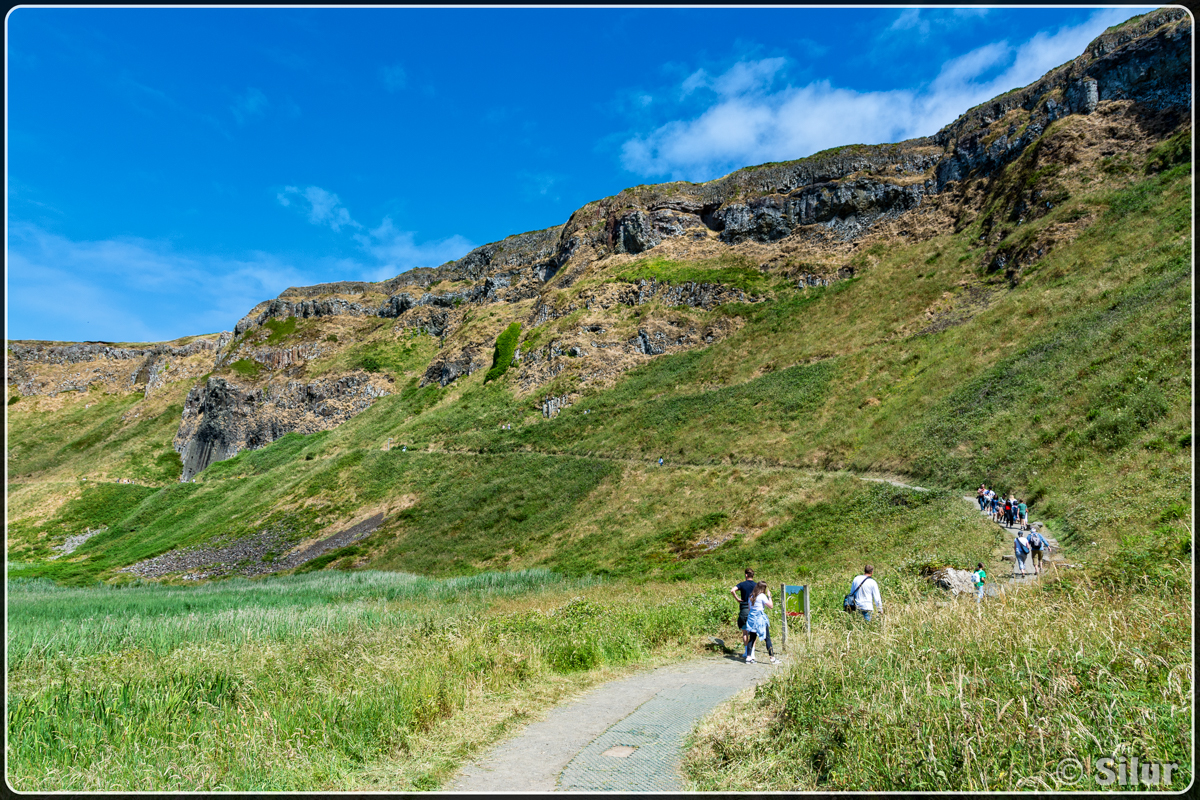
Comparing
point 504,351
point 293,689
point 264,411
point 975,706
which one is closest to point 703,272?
point 504,351

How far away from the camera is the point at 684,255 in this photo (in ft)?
253

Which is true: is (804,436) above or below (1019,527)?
above

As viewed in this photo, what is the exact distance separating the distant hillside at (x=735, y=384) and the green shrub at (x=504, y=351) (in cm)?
45

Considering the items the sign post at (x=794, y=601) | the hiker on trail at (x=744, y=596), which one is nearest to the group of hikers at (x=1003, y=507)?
the sign post at (x=794, y=601)

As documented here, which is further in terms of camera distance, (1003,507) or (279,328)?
(279,328)

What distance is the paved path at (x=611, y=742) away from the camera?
5844 mm

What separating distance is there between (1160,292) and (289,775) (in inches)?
1509

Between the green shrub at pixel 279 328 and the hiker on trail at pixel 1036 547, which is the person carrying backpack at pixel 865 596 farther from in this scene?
the green shrub at pixel 279 328

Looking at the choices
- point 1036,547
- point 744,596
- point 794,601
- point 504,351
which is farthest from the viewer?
point 504,351

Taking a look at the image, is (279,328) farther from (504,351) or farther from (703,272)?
(703,272)

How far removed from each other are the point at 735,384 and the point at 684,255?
96.0 ft

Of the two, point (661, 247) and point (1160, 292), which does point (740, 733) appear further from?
point (661, 247)

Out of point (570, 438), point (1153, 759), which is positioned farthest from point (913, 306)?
point (1153, 759)

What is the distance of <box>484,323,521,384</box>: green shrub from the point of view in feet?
240
